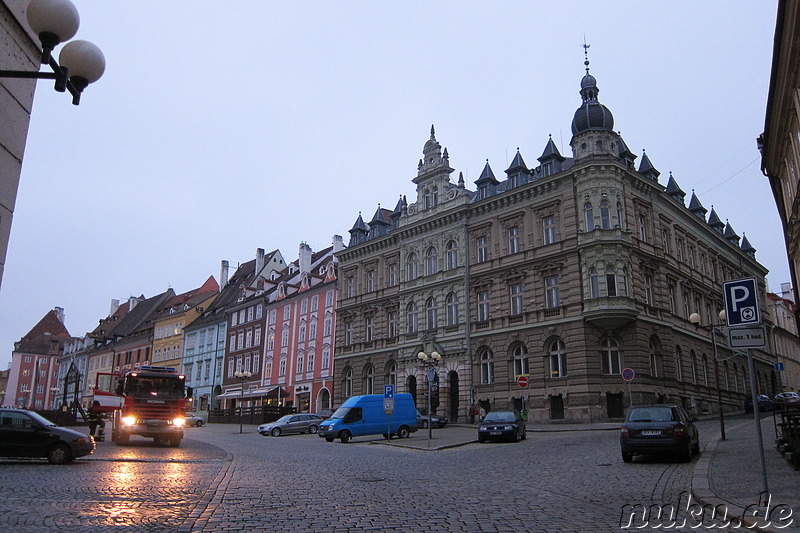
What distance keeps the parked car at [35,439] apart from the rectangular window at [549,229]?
97.2 ft

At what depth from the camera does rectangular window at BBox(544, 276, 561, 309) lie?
39.5m

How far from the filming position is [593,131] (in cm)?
3944

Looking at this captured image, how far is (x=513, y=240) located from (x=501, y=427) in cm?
1830

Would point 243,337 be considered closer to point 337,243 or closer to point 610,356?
point 337,243

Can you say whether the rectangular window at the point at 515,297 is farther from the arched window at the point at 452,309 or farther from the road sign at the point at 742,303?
the road sign at the point at 742,303

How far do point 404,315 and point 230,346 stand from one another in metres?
27.5

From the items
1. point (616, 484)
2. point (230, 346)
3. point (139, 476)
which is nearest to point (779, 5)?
point (616, 484)

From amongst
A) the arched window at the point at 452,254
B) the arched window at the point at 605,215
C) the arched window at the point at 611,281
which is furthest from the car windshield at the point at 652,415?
the arched window at the point at 452,254

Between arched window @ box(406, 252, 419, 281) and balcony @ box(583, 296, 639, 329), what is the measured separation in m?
15.1

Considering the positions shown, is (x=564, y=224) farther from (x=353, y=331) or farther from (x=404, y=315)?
(x=353, y=331)

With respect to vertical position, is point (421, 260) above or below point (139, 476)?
above

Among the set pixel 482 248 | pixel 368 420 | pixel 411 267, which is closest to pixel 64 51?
pixel 368 420

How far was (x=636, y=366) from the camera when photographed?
36562mm

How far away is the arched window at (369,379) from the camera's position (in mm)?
51125
